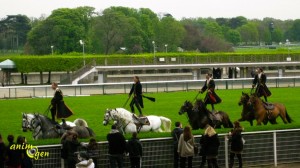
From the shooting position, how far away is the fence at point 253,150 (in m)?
15.7

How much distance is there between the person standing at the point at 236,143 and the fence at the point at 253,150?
0.37 m

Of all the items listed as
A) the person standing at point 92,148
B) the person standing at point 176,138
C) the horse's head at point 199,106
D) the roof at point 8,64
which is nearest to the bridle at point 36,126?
the person standing at point 92,148

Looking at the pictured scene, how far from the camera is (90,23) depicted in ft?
326

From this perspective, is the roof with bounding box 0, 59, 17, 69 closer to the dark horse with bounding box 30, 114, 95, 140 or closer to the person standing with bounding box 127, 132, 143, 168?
the dark horse with bounding box 30, 114, 95, 140

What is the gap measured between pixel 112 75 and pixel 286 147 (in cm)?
5299

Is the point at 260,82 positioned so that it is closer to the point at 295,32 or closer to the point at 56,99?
the point at 56,99

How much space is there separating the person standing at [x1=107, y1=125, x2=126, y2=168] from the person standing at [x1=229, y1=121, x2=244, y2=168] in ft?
8.32

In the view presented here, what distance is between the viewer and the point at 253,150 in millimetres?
16547

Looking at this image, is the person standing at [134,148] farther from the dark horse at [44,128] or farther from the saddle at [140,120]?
the saddle at [140,120]

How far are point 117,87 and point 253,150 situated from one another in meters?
28.6

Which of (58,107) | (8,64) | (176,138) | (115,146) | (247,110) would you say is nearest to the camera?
(115,146)

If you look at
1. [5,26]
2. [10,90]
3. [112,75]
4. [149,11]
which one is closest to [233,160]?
[10,90]

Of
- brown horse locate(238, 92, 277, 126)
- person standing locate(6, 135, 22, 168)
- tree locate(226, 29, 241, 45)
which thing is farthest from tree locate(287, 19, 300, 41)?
person standing locate(6, 135, 22, 168)

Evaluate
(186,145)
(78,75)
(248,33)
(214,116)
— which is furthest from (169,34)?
(186,145)
